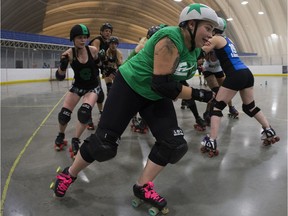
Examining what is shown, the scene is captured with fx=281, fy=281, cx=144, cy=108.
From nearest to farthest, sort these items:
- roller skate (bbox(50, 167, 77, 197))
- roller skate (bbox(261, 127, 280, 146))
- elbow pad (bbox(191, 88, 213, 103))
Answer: elbow pad (bbox(191, 88, 213, 103))
roller skate (bbox(50, 167, 77, 197))
roller skate (bbox(261, 127, 280, 146))

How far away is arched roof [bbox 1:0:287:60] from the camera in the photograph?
21516 millimetres

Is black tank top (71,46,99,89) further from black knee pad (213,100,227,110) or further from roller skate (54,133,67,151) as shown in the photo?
black knee pad (213,100,227,110)

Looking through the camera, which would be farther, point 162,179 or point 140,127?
point 140,127

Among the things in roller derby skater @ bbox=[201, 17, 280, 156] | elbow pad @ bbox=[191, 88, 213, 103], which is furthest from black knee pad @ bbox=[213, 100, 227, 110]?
elbow pad @ bbox=[191, 88, 213, 103]

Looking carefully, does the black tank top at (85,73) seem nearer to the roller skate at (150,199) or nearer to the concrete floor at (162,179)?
the concrete floor at (162,179)

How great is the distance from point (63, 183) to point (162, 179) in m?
0.87

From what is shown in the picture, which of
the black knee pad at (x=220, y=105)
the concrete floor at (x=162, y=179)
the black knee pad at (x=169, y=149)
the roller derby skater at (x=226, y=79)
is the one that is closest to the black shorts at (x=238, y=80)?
the roller derby skater at (x=226, y=79)

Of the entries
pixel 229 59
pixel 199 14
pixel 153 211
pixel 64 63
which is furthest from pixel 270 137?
pixel 64 63

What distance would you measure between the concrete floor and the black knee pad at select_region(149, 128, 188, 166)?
0.36m

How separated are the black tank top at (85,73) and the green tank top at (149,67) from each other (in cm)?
141

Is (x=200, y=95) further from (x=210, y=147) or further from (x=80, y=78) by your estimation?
(x=80, y=78)

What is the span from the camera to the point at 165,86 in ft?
5.79

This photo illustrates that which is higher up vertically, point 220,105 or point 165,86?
point 165,86

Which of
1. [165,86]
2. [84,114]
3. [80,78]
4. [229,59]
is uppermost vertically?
[229,59]
